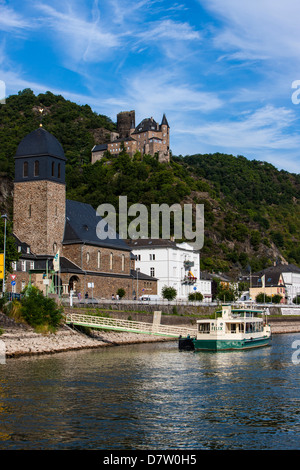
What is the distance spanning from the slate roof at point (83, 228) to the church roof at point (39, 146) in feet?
21.9

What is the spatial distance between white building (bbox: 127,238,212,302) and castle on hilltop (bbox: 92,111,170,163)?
7312cm

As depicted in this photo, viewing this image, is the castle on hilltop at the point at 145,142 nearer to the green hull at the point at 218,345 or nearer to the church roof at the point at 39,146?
the church roof at the point at 39,146

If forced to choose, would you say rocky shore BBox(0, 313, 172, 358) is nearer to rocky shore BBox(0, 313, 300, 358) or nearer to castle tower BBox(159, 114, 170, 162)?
rocky shore BBox(0, 313, 300, 358)

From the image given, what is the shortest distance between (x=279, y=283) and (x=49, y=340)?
82.0 metres

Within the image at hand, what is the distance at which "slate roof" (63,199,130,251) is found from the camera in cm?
6312

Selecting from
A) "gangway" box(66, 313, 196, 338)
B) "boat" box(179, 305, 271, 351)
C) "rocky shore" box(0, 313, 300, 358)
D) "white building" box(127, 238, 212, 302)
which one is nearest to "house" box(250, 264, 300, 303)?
"white building" box(127, 238, 212, 302)

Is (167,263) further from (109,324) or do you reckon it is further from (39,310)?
(39,310)

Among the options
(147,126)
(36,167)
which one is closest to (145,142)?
(147,126)

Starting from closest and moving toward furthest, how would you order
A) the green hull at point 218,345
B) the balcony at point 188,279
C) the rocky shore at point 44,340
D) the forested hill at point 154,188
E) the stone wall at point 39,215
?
the rocky shore at point 44,340 < the green hull at point 218,345 < the stone wall at point 39,215 < the balcony at point 188,279 < the forested hill at point 154,188

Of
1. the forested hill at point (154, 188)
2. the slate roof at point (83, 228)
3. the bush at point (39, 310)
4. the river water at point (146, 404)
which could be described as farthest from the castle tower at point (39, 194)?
the forested hill at point (154, 188)

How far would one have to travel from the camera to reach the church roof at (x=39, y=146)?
6141 cm

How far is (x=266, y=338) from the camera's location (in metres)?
51.7

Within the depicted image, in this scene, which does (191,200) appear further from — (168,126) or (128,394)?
(128,394)

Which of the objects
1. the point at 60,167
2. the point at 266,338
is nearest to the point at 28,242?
the point at 60,167
